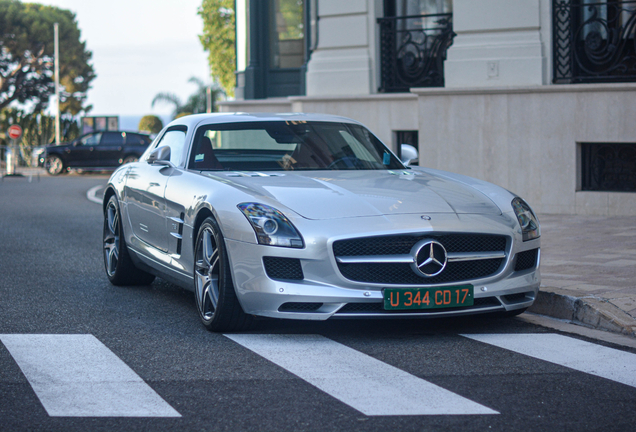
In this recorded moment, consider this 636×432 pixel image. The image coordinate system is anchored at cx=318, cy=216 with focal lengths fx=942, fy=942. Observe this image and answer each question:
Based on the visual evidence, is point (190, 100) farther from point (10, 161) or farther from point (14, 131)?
point (10, 161)

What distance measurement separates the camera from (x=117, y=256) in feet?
25.4

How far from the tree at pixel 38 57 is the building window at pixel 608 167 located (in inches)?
2118

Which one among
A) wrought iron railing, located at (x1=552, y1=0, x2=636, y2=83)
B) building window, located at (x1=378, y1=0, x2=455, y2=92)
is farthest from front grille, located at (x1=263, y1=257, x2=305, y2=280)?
building window, located at (x1=378, y1=0, x2=455, y2=92)

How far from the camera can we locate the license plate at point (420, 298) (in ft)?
17.2

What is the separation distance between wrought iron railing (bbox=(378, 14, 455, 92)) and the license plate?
9.92m

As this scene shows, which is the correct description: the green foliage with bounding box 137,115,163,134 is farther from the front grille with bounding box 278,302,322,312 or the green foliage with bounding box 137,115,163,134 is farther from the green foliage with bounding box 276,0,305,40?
the front grille with bounding box 278,302,322,312

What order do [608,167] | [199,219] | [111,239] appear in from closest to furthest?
[199,219]
[111,239]
[608,167]

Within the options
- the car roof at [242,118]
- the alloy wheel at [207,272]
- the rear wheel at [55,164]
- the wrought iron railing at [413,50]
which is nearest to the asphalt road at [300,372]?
the alloy wheel at [207,272]

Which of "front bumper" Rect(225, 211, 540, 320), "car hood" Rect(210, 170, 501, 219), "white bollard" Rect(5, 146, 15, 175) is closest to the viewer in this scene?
"front bumper" Rect(225, 211, 540, 320)

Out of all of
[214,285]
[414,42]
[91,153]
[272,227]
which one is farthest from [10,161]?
[272,227]

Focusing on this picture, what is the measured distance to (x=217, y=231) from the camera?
561 centimetres

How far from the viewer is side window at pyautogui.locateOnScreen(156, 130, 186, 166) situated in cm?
690

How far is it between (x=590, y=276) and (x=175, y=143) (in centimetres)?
329

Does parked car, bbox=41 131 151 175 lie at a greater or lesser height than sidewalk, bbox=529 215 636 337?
greater
